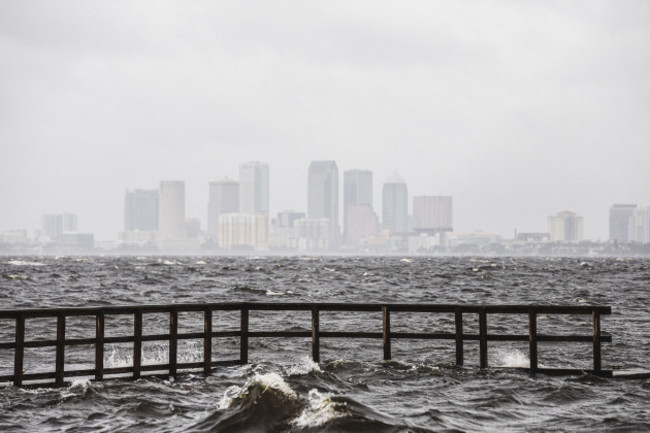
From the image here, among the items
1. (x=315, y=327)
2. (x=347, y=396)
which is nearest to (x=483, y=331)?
(x=315, y=327)

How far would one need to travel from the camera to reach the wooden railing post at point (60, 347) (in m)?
16.8

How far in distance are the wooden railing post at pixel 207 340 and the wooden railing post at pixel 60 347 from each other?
311 cm

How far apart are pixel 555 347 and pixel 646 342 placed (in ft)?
12.1

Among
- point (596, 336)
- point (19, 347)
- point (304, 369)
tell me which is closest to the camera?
point (19, 347)

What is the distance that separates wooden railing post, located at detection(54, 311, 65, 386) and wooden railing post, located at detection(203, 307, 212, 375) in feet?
10.2

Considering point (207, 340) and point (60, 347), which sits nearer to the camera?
point (60, 347)

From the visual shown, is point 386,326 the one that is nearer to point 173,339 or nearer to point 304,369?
point 304,369

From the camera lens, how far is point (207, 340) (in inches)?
742

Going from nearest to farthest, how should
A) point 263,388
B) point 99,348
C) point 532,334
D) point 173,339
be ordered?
point 263,388, point 99,348, point 173,339, point 532,334

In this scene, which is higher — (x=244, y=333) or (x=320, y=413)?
(x=244, y=333)

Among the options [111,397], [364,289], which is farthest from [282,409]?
[364,289]

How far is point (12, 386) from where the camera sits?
56.0 ft

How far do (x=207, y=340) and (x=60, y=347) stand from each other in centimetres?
344

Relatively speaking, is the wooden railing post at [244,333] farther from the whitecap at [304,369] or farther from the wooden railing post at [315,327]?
the wooden railing post at [315,327]
